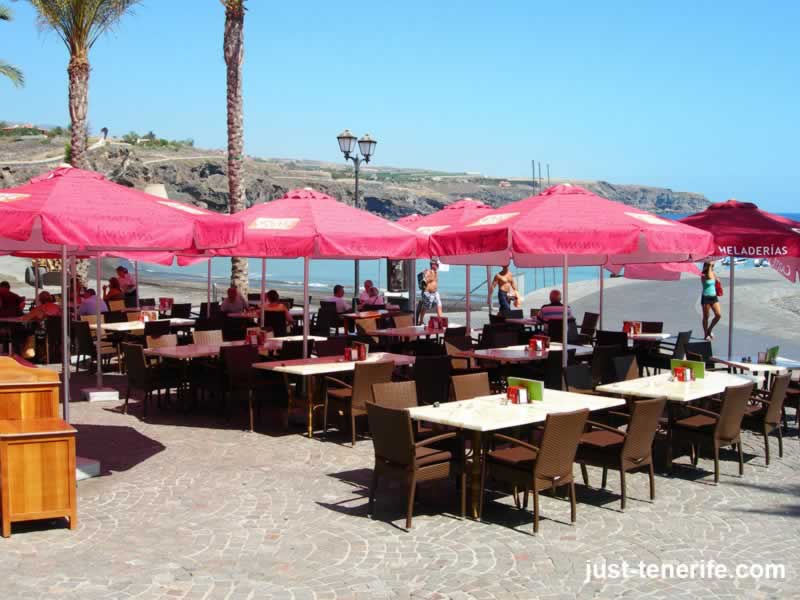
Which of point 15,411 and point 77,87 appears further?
point 77,87

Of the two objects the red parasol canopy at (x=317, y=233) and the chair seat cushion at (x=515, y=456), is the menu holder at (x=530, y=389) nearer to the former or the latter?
the chair seat cushion at (x=515, y=456)

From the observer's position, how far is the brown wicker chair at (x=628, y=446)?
6992mm

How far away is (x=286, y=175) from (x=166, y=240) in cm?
13729

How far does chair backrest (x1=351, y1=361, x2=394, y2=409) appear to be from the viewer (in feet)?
30.1

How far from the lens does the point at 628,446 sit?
7004 millimetres

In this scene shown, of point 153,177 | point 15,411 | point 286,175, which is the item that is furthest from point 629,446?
point 286,175

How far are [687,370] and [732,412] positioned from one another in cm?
86

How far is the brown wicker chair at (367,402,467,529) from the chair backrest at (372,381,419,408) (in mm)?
955

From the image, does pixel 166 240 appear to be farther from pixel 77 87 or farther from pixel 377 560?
pixel 77 87

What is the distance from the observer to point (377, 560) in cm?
576

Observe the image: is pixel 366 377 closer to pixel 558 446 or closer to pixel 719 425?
pixel 558 446

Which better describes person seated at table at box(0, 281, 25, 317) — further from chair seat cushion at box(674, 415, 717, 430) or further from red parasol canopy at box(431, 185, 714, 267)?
chair seat cushion at box(674, 415, 717, 430)

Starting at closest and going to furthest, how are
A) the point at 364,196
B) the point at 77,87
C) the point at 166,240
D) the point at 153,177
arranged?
the point at 166,240 < the point at 77,87 < the point at 153,177 < the point at 364,196

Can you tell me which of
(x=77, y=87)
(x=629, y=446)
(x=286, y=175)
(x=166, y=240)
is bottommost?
(x=629, y=446)
